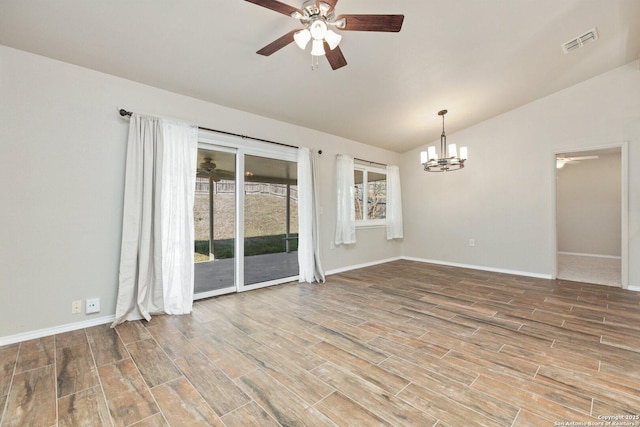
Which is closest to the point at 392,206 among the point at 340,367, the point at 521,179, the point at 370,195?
the point at 370,195

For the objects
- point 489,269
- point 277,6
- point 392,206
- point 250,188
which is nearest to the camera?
point 277,6

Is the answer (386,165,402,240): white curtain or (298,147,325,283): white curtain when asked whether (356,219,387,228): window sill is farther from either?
(298,147,325,283): white curtain

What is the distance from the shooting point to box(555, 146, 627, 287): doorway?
6.40m

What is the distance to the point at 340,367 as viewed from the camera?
2.02m

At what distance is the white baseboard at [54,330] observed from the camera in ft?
7.82

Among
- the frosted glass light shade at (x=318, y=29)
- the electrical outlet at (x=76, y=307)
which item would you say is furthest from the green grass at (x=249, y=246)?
the frosted glass light shade at (x=318, y=29)

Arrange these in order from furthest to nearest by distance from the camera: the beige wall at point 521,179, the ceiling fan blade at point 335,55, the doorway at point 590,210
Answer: the doorway at point 590,210
the beige wall at point 521,179
the ceiling fan blade at point 335,55

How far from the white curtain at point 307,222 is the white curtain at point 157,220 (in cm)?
169

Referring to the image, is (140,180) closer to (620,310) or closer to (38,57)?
(38,57)

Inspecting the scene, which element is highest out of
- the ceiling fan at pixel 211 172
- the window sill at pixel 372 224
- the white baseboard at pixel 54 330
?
the ceiling fan at pixel 211 172

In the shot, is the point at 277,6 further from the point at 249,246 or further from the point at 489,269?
the point at 489,269

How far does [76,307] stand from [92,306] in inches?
4.8

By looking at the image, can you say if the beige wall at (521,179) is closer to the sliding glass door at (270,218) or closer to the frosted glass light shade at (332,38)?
the sliding glass door at (270,218)

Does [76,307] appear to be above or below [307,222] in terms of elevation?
below
